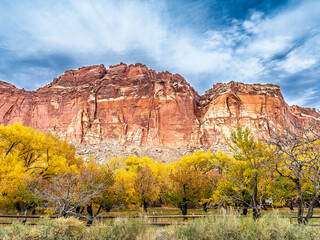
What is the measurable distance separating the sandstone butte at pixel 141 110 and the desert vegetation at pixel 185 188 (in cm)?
5903

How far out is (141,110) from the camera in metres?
93.6

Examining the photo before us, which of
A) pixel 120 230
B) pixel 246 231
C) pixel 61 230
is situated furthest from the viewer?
pixel 120 230

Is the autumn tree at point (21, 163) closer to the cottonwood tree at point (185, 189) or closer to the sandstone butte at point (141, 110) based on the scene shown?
the cottonwood tree at point (185, 189)

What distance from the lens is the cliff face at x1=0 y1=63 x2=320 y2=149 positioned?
83625 millimetres

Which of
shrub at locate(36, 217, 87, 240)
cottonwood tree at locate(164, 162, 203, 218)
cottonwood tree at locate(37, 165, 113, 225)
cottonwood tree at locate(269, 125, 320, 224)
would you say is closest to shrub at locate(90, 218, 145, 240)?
shrub at locate(36, 217, 87, 240)

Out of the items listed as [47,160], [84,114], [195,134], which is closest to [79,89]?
[84,114]

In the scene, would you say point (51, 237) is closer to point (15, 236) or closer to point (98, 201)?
point (15, 236)

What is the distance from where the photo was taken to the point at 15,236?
25.2 ft

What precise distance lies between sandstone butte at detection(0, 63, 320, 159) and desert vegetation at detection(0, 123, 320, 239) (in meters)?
59.0

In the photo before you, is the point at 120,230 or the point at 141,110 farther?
the point at 141,110

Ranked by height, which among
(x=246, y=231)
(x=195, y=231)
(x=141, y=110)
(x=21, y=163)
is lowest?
(x=195, y=231)

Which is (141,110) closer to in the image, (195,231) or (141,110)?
(141,110)

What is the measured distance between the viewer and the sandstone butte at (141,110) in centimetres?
8350

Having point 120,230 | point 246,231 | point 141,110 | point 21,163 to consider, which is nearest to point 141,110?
point 141,110
